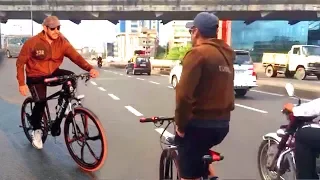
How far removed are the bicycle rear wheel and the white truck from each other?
993 inches

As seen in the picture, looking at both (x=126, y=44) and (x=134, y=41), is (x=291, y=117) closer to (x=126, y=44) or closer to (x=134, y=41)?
(x=134, y=41)

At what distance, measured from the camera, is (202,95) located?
3.02 meters

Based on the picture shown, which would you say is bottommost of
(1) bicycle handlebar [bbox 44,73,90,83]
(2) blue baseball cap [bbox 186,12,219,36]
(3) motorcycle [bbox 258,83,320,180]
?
(3) motorcycle [bbox 258,83,320,180]

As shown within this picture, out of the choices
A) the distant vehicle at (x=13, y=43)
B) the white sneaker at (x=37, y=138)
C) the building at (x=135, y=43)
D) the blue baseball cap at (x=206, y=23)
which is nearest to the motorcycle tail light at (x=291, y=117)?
the blue baseball cap at (x=206, y=23)

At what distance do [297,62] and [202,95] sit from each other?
26.8m

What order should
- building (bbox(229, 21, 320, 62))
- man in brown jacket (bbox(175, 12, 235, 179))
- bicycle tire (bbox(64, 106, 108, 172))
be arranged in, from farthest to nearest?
building (bbox(229, 21, 320, 62))
bicycle tire (bbox(64, 106, 108, 172))
man in brown jacket (bbox(175, 12, 235, 179))

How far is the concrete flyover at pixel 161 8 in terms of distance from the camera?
37.1 meters

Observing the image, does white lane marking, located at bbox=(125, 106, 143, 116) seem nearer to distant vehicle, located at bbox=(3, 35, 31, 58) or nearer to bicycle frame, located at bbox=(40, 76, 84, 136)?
bicycle frame, located at bbox=(40, 76, 84, 136)

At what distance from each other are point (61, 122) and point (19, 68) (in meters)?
0.90

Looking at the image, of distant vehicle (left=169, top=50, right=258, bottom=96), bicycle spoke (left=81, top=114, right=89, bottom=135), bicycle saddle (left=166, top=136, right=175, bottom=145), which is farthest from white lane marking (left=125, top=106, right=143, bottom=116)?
bicycle saddle (left=166, top=136, right=175, bottom=145)

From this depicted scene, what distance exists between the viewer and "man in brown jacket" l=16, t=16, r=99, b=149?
5672 millimetres

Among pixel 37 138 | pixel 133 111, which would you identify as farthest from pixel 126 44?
pixel 37 138

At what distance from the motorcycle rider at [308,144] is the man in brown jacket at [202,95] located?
73 centimetres

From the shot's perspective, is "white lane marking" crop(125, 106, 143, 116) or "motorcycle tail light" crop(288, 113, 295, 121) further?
"white lane marking" crop(125, 106, 143, 116)
